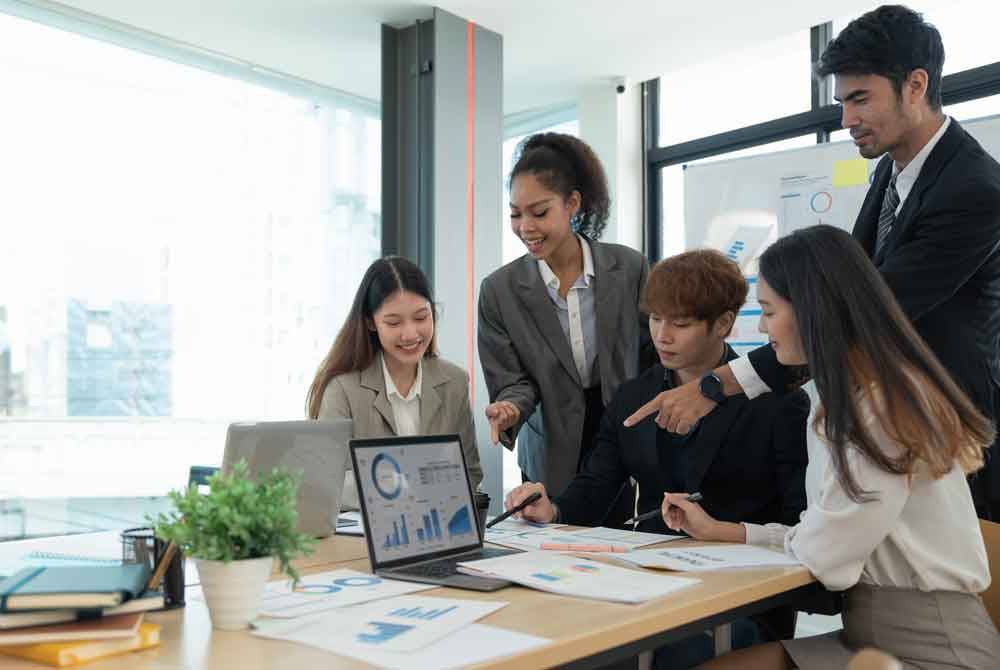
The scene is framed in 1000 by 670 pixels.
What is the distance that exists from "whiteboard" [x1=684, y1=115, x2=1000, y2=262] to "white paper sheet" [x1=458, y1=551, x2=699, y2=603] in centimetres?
302

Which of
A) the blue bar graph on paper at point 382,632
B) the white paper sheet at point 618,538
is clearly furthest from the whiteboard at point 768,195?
the blue bar graph on paper at point 382,632

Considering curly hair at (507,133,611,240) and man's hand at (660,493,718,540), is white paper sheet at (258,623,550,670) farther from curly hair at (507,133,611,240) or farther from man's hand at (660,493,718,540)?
curly hair at (507,133,611,240)

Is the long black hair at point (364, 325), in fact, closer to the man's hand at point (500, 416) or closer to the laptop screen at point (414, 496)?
the man's hand at point (500, 416)

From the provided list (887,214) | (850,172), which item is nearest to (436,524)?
(887,214)

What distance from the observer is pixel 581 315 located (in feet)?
8.96

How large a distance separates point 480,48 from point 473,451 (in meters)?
3.03

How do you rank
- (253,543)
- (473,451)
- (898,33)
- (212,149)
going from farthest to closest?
(212,149), (473,451), (898,33), (253,543)

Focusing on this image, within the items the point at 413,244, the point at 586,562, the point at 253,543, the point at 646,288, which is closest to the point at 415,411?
the point at 646,288

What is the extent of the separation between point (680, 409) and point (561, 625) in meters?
0.88

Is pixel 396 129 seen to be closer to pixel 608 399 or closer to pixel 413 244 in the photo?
pixel 413 244

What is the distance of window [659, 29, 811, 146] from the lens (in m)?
5.24

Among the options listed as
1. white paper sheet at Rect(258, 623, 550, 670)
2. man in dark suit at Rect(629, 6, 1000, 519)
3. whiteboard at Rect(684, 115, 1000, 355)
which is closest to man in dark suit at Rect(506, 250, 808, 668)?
man in dark suit at Rect(629, 6, 1000, 519)

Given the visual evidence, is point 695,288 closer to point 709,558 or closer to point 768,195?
point 709,558

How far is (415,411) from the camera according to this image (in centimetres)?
268
